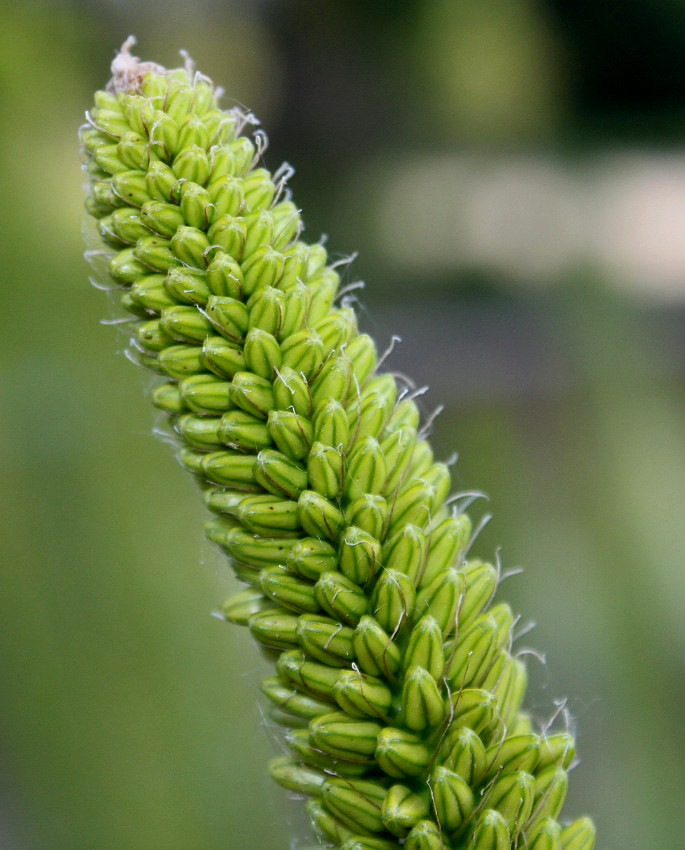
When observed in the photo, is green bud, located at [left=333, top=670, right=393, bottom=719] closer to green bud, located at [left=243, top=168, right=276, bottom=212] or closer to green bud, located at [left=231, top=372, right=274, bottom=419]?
green bud, located at [left=231, top=372, right=274, bottom=419]

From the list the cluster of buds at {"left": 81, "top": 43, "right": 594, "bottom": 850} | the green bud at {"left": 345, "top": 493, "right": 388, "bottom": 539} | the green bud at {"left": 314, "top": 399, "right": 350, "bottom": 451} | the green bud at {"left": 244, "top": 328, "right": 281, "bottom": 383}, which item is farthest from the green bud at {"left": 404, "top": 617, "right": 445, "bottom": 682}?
the green bud at {"left": 244, "top": 328, "right": 281, "bottom": 383}

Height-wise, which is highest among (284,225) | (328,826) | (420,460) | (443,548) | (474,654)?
(284,225)

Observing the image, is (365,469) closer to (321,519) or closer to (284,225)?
(321,519)

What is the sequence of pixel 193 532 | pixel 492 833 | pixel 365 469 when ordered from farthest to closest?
1. pixel 193 532
2. pixel 365 469
3. pixel 492 833

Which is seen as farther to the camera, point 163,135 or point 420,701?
point 163,135

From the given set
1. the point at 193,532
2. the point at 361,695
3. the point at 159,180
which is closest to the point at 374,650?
the point at 361,695

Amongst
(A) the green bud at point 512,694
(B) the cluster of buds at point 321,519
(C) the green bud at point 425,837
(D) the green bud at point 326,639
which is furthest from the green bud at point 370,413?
(C) the green bud at point 425,837

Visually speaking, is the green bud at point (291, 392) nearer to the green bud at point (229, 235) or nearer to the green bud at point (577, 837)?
the green bud at point (229, 235)

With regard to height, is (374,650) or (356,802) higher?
(374,650)
